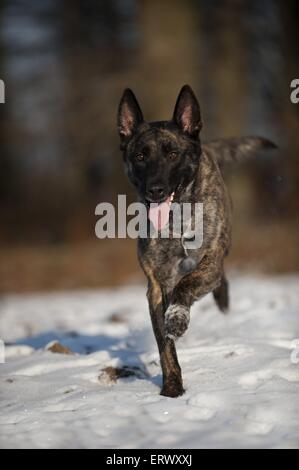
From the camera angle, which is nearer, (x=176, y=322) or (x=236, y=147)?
Result: (x=176, y=322)

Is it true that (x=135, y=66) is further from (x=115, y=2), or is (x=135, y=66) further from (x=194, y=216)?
(x=194, y=216)

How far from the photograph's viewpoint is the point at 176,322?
4410 mm

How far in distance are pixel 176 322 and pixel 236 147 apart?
2.76 meters

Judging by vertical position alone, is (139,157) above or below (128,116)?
below

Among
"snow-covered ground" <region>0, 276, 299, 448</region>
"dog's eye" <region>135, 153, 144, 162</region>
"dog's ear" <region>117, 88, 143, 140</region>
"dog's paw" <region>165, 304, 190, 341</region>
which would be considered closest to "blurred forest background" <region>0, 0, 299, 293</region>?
"snow-covered ground" <region>0, 276, 299, 448</region>

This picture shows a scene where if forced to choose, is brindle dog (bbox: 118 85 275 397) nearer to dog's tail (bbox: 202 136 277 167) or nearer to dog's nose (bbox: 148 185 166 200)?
dog's nose (bbox: 148 185 166 200)

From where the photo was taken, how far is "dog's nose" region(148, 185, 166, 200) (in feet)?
16.2

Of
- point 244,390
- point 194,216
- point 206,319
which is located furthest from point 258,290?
point 244,390

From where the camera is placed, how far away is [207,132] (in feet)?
58.9

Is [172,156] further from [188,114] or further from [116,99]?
[116,99]

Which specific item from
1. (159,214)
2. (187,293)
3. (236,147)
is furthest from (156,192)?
(236,147)

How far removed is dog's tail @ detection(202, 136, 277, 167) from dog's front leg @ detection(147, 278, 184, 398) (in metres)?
1.89

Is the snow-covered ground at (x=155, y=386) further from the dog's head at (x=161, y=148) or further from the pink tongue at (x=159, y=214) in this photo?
the dog's head at (x=161, y=148)
